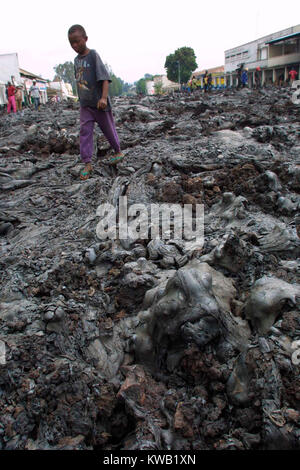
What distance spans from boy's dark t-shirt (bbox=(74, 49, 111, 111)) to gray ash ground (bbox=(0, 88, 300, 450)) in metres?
1.04

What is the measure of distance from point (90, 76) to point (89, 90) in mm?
145

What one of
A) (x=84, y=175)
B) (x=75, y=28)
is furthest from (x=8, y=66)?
(x=84, y=175)

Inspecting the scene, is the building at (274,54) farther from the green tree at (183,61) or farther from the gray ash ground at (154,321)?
the gray ash ground at (154,321)

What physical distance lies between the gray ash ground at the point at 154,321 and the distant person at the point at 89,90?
0.70m

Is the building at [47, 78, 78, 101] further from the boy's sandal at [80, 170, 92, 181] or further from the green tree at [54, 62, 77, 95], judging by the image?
the green tree at [54, 62, 77, 95]

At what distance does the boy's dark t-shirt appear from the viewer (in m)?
3.57

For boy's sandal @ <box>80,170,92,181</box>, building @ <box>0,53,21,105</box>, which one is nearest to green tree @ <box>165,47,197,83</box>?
building @ <box>0,53,21,105</box>

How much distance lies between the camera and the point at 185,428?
133cm

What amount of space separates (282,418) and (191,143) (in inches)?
151

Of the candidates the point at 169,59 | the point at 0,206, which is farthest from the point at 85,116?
the point at 169,59

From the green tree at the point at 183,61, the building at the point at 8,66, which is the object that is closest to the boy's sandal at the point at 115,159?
the building at the point at 8,66

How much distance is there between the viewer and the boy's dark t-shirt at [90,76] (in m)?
3.57

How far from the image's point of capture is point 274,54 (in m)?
42.4

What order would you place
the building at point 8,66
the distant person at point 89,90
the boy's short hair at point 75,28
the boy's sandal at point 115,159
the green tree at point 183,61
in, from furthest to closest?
1. the green tree at point 183,61
2. the building at point 8,66
3. the boy's sandal at point 115,159
4. the distant person at point 89,90
5. the boy's short hair at point 75,28
